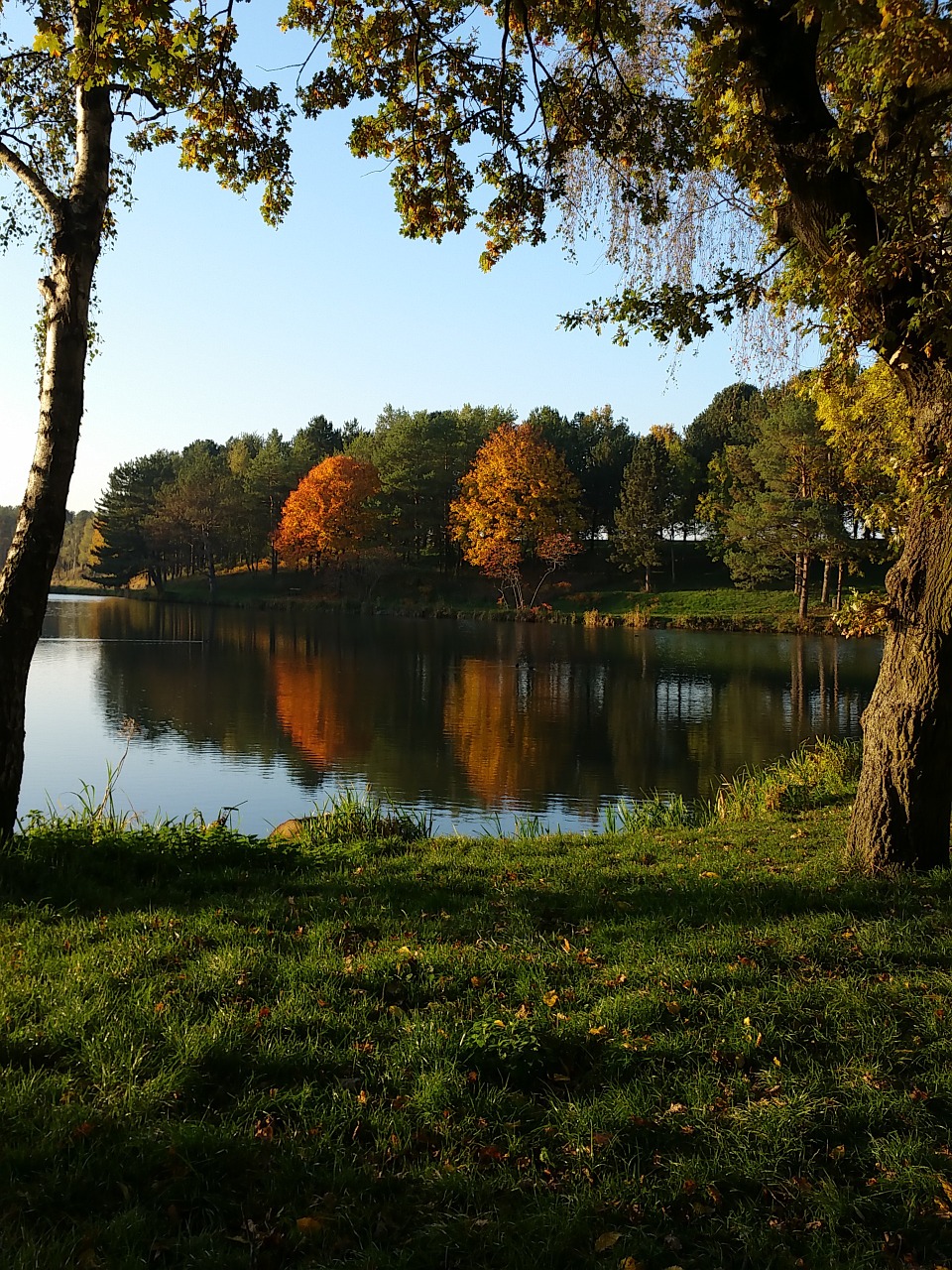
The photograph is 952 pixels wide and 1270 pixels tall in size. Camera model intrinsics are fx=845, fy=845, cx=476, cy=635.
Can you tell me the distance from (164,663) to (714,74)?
Answer: 2676 centimetres

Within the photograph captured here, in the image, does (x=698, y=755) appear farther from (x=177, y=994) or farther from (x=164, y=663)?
(x=164, y=663)

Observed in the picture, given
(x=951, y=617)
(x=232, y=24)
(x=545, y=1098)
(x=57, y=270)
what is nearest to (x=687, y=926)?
(x=545, y=1098)

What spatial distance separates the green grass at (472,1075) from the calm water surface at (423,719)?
574 cm

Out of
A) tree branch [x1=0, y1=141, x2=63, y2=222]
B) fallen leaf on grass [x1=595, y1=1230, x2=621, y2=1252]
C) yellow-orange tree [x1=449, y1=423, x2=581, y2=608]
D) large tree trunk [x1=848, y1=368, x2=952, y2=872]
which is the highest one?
yellow-orange tree [x1=449, y1=423, x2=581, y2=608]

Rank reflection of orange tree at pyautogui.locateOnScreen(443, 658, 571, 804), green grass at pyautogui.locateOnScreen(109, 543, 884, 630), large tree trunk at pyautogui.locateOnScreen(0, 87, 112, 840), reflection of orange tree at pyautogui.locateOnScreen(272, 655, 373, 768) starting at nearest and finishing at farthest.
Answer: large tree trunk at pyautogui.locateOnScreen(0, 87, 112, 840) < reflection of orange tree at pyautogui.locateOnScreen(443, 658, 571, 804) < reflection of orange tree at pyautogui.locateOnScreen(272, 655, 373, 768) < green grass at pyautogui.locateOnScreen(109, 543, 884, 630)

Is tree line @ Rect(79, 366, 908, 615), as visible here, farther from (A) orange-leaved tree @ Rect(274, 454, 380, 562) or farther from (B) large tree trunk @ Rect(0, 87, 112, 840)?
(B) large tree trunk @ Rect(0, 87, 112, 840)

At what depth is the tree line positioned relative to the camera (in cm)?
4675

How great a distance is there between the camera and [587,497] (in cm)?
7081

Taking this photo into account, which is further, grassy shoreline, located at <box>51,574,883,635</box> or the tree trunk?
grassy shoreline, located at <box>51,574,883,635</box>

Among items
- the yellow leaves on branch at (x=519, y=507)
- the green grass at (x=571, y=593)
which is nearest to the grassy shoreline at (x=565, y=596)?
the green grass at (x=571, y=593)

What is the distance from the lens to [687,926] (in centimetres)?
554

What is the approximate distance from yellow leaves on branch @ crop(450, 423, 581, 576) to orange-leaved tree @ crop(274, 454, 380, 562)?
9894 mm

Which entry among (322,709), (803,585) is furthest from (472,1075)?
(803,585)

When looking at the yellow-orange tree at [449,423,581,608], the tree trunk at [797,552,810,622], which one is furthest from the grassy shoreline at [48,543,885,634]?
the yellow-orange tree at [449,423,581,608]
